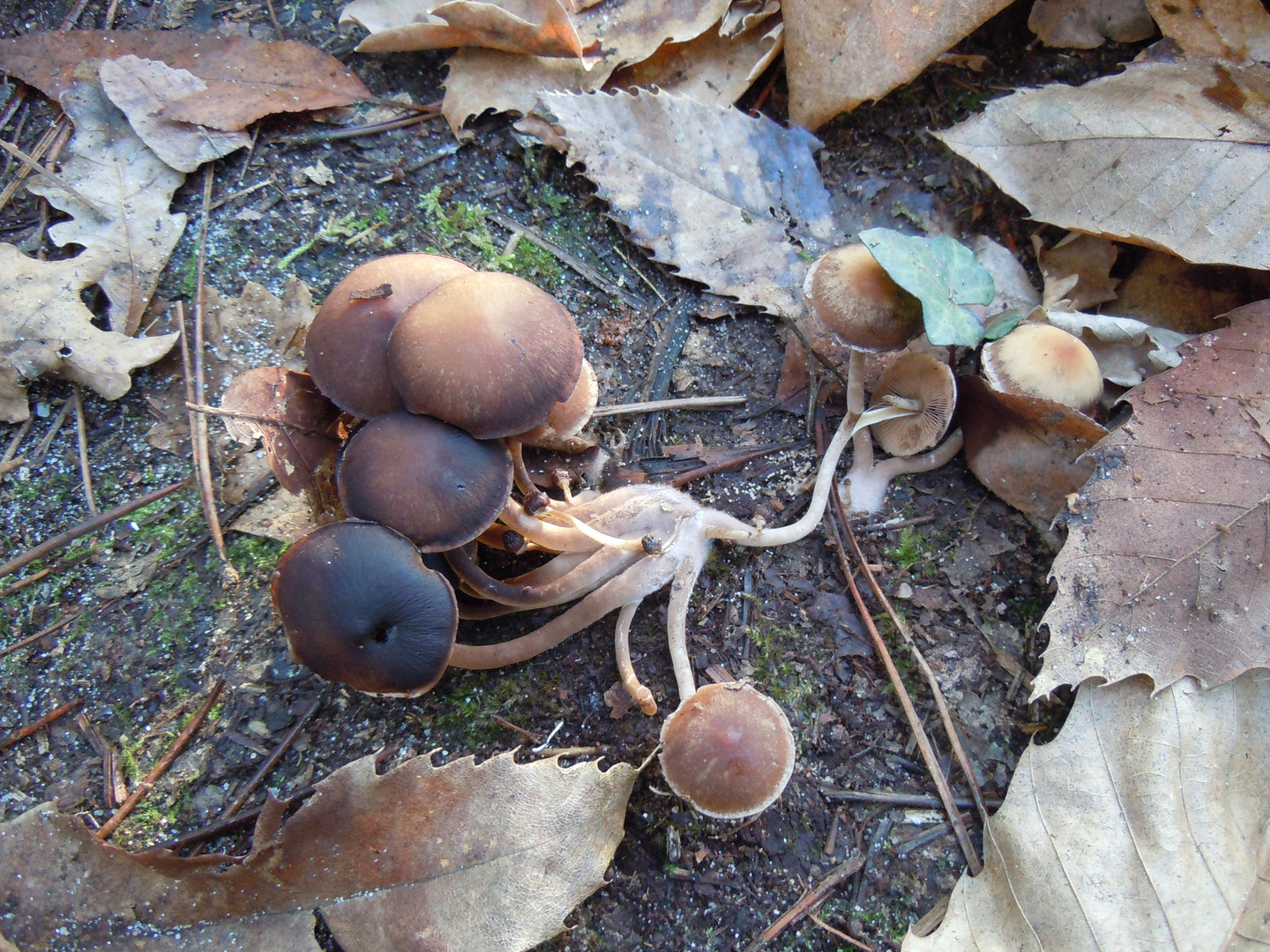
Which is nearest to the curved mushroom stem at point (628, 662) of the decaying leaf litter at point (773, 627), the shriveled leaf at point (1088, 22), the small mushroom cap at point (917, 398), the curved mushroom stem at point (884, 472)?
the decaying leaf litter at point (773, 627)

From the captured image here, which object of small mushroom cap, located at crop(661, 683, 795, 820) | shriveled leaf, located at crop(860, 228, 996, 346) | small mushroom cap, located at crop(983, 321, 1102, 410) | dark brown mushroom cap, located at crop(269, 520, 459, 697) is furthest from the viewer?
small mushroom cap, located at crop(983, 321, 1102, 410)

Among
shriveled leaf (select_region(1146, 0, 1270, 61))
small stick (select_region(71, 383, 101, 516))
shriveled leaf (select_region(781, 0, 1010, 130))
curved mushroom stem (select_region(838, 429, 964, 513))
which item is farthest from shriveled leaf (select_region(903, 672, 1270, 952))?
small stick (select_region(71, 383, 101, 516))

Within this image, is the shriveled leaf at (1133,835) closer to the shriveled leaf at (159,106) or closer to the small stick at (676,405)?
the small stick at (676,405)

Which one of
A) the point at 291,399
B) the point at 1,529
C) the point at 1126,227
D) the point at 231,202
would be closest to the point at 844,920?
the point at 291,399

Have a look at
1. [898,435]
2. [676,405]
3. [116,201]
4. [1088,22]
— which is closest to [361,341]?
[676,405]

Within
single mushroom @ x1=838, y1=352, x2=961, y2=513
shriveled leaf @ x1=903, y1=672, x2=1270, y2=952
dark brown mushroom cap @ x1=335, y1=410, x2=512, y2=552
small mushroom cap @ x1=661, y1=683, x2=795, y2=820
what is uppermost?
dark brown mushroom cap @ x1=335, y1=410, x2=512, y2=552

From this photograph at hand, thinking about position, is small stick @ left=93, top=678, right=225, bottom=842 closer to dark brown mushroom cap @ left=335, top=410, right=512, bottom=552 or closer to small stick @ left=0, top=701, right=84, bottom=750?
small stick @ left=0, top=701, right=84, bottom=750
